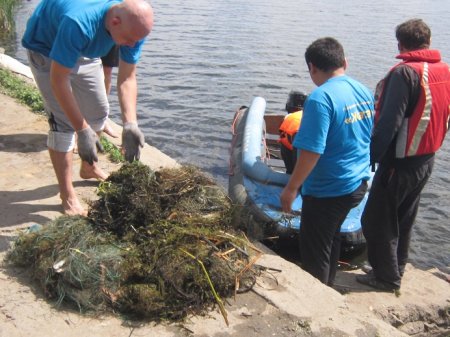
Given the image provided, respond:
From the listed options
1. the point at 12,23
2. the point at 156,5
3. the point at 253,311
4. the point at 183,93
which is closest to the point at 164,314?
the point at 253,311

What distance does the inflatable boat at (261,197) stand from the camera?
5.35 metres

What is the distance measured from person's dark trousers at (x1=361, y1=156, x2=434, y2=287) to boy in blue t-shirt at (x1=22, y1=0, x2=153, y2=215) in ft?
6.72

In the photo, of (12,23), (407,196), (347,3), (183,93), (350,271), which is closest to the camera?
(407,196)

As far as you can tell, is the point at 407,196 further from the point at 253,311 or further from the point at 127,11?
the point at 127,11

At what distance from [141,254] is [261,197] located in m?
2.43

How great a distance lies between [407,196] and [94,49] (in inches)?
110

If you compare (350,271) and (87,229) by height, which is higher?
(87,229)

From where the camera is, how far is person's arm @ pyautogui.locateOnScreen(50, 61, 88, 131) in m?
3.57

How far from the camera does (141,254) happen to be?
3.45 metres

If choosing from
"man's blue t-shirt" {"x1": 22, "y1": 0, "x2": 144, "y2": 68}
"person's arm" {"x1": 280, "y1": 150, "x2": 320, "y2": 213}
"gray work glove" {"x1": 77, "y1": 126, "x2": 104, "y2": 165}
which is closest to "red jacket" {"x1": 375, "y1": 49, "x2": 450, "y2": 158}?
"person's arm" {"x1": 280, "y1": 150, "x2": 320, "y2": 213}

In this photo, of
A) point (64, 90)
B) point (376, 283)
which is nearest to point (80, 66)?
point (64, 90)

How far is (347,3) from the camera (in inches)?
965

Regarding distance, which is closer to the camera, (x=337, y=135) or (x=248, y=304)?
(x=248, y=304)

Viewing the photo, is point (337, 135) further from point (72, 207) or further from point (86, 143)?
point (72, 207)
